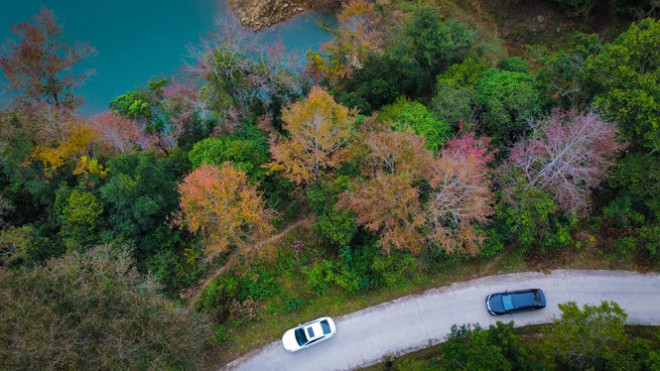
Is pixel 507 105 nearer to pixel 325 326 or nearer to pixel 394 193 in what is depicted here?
pixel 394 193

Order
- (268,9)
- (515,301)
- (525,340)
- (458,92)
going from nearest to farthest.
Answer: (525,340)
(515,301)
(458,92)
(268,9)

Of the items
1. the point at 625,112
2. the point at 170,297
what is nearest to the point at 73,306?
the point at 170,297

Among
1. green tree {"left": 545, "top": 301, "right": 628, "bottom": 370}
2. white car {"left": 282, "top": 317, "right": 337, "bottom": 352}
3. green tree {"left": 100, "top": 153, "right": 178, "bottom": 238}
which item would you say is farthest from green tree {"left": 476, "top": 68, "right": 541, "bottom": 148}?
green tree {"left": 100, "top": 153, "right": 178, "bottom": 238}

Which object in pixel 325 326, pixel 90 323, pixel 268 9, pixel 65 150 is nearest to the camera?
pixel 90 323

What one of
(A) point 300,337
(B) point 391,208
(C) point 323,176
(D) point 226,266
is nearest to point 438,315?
(B) point 391,208

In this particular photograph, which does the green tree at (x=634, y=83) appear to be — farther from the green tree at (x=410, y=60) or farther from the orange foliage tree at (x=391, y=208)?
the orange foliage tree at (x=391, y=208)

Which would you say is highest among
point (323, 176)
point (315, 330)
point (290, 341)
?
point (323, 176)

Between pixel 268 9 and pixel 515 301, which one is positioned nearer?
pixel 515 301
